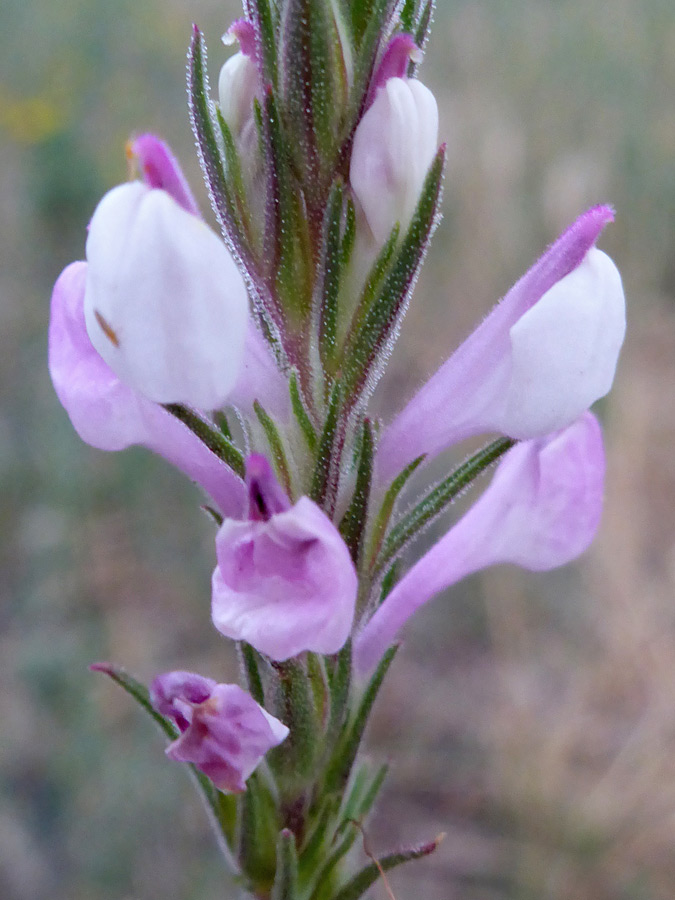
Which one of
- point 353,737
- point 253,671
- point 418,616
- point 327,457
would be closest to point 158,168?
point 327,457

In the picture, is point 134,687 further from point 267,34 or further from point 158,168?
point 267,34

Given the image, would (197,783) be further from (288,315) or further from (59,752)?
(59,752)

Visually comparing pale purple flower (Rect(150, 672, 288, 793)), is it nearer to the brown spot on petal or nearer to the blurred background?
the brown spot on petal

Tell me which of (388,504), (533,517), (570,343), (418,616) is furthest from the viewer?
(418,616)

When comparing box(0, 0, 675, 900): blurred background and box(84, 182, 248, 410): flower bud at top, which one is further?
box(0, 0, 675, 900): blurred background

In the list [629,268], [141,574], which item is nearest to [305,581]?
[141,574]

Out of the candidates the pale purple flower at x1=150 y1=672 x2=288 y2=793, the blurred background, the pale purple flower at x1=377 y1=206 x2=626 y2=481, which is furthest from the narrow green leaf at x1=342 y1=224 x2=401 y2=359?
the blurred background
